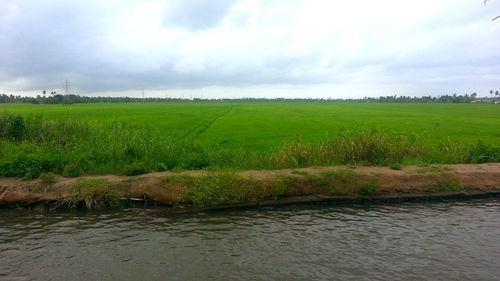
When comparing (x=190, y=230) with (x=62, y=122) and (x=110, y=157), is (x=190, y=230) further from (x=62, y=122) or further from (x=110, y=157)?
(x=62, y=122)

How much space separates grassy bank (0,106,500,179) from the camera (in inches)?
560

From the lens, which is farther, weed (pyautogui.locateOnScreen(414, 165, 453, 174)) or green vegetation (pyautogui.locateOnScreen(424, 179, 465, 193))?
weed (pyautogui.locateOnScreen(414, 165, 453, 174))

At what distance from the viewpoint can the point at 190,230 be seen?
34.0ft

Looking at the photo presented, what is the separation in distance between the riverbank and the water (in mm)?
580

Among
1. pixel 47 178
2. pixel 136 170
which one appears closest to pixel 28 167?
pixel 47 178

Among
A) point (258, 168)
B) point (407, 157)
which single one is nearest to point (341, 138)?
point (407, 157)

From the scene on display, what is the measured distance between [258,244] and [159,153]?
7442 mm

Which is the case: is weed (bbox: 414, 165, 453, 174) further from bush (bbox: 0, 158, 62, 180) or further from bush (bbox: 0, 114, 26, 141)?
bush (bbox: 0, 114, 26, 141)

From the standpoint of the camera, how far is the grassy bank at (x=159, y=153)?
1422cm

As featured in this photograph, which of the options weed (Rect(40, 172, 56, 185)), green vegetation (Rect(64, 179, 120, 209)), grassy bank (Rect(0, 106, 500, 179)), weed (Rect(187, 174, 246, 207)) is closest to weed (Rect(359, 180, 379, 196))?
grassy bank (Rect(0, 106, 500, 179))

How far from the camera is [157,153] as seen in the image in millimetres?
15578

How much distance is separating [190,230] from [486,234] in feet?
23.5

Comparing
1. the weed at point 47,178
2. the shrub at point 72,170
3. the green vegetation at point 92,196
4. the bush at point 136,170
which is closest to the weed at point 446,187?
the bush at point 136,170

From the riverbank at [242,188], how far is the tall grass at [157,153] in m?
0.89
